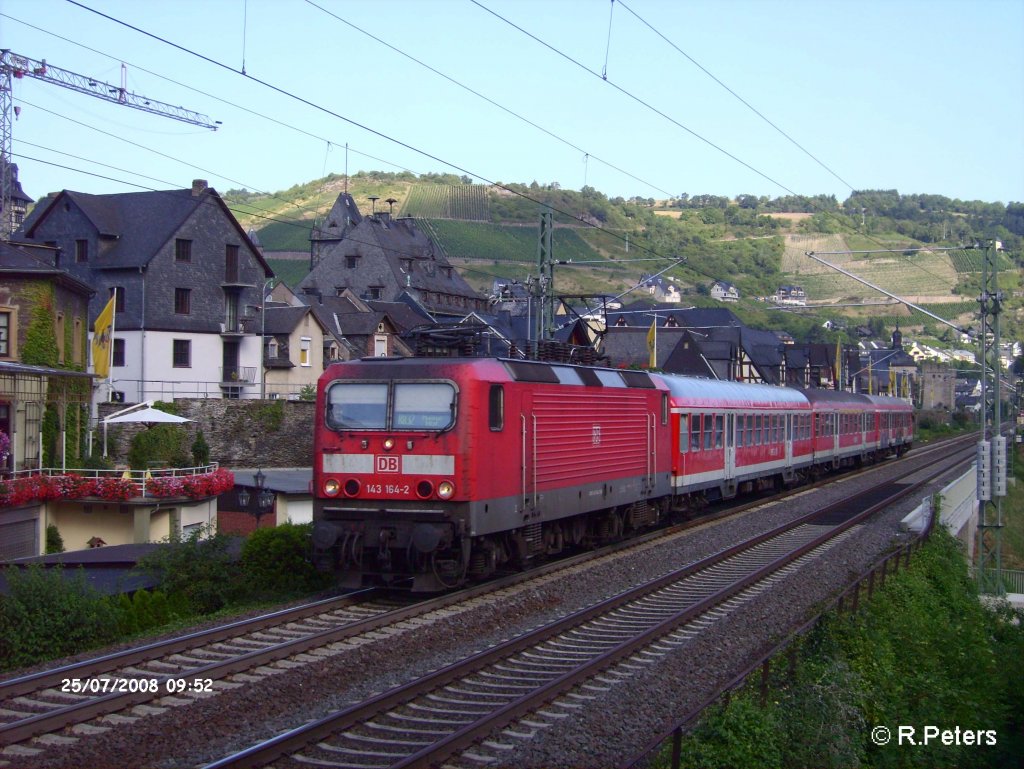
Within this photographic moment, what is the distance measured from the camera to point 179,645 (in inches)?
452

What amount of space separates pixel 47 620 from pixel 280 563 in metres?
3.79

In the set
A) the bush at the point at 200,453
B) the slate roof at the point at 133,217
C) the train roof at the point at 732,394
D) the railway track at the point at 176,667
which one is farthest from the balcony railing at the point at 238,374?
the railway track at the point at 176,667

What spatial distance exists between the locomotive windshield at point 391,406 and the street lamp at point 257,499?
1640 centimetres

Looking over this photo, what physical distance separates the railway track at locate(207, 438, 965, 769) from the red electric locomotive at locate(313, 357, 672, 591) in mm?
1965

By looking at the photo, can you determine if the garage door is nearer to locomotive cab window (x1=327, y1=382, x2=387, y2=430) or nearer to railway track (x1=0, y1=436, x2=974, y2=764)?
locomotive cab window (x1=327, y1=382, x2=387, y2=430)

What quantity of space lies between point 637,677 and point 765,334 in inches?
3074

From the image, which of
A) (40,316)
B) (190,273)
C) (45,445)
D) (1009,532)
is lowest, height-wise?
(1009,532)

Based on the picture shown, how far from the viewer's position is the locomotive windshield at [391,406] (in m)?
14.8

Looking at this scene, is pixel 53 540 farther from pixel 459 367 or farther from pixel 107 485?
pixel 459 367

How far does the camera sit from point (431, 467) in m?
14.7

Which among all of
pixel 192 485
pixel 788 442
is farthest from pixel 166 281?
pixel 788 442

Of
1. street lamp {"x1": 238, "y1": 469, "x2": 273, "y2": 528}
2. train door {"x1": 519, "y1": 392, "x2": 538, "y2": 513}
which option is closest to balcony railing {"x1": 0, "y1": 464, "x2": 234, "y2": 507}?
street lamp {"x1": 238, "y1": 469, "x2": 273, "y2": 528}

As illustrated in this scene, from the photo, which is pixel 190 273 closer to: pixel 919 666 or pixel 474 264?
pixel 919 666

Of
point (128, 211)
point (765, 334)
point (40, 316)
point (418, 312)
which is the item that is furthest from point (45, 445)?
point (765, 334)
